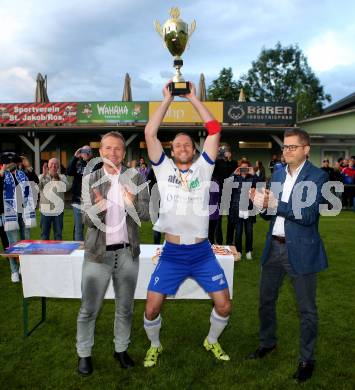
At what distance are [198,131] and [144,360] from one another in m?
18.1

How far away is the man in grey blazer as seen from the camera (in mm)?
3229

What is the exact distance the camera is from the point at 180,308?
5.16 m

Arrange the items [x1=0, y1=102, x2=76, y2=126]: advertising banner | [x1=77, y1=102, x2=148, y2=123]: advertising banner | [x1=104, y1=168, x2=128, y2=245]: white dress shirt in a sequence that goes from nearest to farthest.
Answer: [x1=104, y1=168, x2=128, y2=245]: white dress shirt < [x1=77, y1=102, x2=148, y2=123]: advertising banner < [x1=0, y1=102, x2=76, y2=126]: advertising banner

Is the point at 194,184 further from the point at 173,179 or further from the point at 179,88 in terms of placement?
the point at 179,88

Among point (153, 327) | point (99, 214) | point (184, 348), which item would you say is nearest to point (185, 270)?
point (153, 327)

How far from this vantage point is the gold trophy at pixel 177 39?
10.9ft

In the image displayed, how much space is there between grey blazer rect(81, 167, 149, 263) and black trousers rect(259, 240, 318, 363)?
1240 mm

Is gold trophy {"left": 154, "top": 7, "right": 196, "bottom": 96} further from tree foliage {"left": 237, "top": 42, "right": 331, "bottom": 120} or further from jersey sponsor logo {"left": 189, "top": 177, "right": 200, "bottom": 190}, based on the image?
tree foliage {"left": 237, "top": 42, "right": 331, "bottom": 120}

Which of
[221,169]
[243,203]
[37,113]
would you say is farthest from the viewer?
[37,113]

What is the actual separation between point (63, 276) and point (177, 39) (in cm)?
266

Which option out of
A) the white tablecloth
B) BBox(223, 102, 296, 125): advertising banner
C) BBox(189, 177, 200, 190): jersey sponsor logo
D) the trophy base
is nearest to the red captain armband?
the trophy base

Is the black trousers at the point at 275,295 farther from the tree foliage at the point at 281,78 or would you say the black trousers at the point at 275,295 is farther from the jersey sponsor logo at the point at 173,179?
the tree foliage at the point at 281,78

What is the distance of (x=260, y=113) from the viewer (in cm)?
2073

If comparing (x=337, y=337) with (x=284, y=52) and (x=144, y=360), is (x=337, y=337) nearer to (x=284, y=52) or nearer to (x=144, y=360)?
→ (x=144, y=360)
